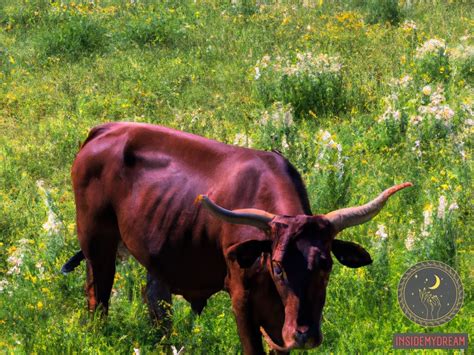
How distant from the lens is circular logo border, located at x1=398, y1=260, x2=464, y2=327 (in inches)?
233

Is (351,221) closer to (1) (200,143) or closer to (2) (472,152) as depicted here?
(1) (200,143)

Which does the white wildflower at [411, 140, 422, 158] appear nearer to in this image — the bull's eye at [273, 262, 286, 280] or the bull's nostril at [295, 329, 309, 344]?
the bull's eye at [273, 262, 286, 280]

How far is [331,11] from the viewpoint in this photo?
578 inches

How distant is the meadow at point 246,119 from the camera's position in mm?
6316

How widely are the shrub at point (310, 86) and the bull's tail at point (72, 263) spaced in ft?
14.6

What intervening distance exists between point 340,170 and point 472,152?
1648 mm

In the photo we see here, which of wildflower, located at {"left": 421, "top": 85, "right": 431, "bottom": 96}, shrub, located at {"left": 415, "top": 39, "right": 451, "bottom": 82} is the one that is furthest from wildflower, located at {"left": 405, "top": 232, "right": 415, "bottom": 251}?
shrub, located at {"left": 415, "top": 39, "right": 451, "bottom": 82}

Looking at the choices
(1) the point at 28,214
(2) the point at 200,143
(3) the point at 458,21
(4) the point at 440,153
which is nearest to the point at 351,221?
(2) the point at 200,143

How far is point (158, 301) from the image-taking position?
641 cm

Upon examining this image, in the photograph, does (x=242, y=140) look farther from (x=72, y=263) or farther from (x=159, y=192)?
(x=159, y=192)

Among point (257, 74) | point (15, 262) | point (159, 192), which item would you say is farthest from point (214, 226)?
point (257, 74)

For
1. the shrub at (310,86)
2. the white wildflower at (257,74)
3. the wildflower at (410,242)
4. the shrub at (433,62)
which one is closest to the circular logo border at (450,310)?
the wildflower at (410,242)

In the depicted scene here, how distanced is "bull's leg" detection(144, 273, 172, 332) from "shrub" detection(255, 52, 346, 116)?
450cm

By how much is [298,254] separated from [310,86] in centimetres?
631
